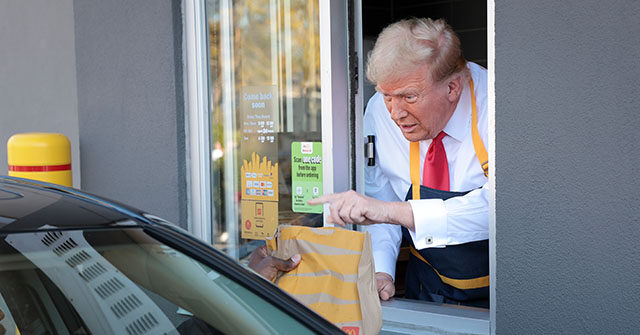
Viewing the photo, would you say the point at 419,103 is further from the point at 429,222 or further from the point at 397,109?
the point at 429,222

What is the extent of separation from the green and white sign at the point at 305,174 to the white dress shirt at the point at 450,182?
289 mm

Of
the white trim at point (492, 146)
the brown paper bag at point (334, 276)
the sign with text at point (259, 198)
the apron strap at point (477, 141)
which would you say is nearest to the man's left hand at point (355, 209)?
the brown paper bag at point (334, 276)

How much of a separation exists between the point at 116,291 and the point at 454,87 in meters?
2.23

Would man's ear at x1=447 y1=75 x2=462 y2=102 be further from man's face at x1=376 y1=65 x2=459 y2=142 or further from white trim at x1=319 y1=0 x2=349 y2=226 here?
white trim at x1=319 y1=0 x2=349 y2=226

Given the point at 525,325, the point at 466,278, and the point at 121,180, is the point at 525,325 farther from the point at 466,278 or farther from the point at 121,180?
the point at 121,180

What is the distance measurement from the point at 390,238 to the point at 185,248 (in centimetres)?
215

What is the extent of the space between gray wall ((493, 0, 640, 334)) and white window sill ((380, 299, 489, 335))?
21cm

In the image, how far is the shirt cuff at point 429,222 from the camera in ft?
10.2

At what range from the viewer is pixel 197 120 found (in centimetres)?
434

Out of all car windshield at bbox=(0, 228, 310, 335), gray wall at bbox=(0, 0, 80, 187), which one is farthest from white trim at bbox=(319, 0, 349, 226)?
gray wall at bbox=(0, 0, 80, 187)

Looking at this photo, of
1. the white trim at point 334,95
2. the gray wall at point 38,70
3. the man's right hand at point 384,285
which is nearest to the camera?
the man's right hand at point 384,285

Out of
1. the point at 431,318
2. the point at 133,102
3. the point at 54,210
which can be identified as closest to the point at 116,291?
the point at 54,210

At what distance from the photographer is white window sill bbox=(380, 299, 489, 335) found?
129 inches

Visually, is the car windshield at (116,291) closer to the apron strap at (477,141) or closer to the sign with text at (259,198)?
the apron strap at (477,141)
